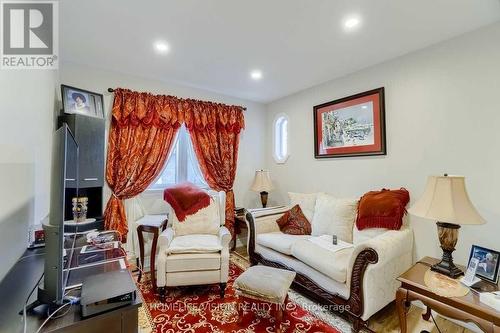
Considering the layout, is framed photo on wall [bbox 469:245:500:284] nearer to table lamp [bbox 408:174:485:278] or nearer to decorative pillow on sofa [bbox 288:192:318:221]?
table lamp [bbox 408:174:485:278]

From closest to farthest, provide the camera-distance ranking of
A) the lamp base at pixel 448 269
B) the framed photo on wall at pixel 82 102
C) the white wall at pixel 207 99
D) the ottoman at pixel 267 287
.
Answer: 1. the lamp base at pixel 448 269
2. the ottoman at pixel 267 287
3. the framed photo on wall at pixel 82 102
4. the white wall at pixel 207 99

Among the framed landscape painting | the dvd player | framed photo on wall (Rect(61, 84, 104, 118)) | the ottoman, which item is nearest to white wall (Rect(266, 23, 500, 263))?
the framed landscape painting

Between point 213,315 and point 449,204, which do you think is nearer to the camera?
point 449,204

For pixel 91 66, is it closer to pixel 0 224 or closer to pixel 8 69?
pixel 8 69

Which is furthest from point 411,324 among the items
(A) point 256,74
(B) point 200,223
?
(A) point 256,74

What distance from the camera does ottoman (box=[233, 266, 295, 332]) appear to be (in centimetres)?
182

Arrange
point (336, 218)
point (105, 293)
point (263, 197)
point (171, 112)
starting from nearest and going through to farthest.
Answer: point (105, 293) < point (336, 218) < point (171, 112) < point (263, 197)

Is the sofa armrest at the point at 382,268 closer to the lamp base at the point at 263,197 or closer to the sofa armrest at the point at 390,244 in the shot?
the sofa armrest at the point at 390,244

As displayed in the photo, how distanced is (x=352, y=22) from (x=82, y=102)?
9.21 feet

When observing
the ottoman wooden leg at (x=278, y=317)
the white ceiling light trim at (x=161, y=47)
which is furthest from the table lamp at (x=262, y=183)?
the white ceiling light trim at (x=161, y=47)

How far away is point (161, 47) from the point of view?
7.79 feet

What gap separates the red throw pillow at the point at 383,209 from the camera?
2316 mm

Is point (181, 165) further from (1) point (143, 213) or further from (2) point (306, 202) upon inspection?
(2) point (306, 202)

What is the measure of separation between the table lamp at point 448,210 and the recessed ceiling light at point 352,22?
4.56ft
